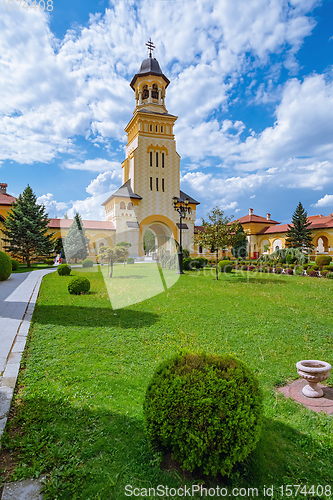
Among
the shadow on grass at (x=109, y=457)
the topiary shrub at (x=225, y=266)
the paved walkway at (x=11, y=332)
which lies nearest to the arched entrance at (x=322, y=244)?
the topiary shrub at (x=225, y=266)

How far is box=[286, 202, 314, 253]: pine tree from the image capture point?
41.1m

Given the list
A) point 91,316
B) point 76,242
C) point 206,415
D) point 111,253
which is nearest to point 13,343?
point 91,316

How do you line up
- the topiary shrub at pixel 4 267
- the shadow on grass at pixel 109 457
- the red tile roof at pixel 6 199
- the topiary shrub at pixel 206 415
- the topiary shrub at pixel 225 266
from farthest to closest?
the red tile roof at pixel 6 199
the topiary shrub at pixel 225 266
the topiary shrub at pixel 4 267
the shadow on grass at pixel 109 457
the topiary shrub at pixel 206 415

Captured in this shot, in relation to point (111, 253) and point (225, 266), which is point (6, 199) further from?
→ point (225, 266)

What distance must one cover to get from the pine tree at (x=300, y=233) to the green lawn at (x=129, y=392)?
35514mm

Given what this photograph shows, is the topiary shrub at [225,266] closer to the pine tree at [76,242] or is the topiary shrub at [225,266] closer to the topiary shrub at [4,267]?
the topiary shrub at [4,267]

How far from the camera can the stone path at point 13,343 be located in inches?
91.8

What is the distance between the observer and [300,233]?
41.2 meters

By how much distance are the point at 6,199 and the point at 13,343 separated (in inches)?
1374

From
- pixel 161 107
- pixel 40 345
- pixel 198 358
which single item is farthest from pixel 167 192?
pixel 198 358

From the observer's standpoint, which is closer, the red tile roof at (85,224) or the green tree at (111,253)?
the green tree at (111,253)

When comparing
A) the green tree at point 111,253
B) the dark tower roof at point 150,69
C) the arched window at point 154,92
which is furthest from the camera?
the arched window at point 154,92

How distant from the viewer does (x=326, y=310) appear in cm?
886

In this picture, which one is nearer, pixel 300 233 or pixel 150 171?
pixel 150 171
